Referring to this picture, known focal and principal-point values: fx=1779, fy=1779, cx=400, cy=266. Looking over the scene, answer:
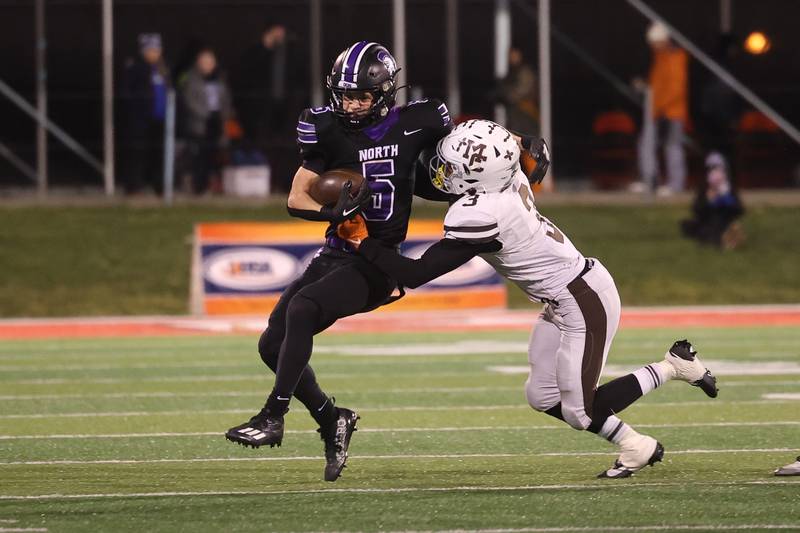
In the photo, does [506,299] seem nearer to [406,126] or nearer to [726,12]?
[726,12]

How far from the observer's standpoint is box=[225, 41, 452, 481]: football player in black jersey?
6461 mm

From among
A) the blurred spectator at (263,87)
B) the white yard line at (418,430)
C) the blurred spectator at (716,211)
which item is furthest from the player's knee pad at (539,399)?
the blurred spectator at (263,87)

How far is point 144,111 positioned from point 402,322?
186 inches

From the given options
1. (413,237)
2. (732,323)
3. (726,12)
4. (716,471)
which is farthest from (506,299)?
(716,471)

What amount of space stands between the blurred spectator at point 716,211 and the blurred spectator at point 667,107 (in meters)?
0.71

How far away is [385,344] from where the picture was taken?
12531 millimetres

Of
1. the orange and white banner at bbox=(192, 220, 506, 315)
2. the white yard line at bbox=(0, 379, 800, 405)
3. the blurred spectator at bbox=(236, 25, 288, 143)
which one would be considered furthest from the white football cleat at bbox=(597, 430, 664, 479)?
the blurred spectator at bbox=(236, 25, 288, 143)

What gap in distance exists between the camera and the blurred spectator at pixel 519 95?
17.8 metres

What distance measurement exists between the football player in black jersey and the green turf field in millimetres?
349

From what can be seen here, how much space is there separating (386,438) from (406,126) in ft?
5.97

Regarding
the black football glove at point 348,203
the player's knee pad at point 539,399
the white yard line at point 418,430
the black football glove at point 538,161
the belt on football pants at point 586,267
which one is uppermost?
the black football glove at point 538,161

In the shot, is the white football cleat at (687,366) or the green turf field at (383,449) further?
the white football cleat at (687,366)

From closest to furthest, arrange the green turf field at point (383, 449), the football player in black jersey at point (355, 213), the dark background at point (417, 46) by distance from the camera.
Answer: the green turf field at point (383, 449) < the football player in black jersey at point (355, 213) < the dark background at point (417, 46)

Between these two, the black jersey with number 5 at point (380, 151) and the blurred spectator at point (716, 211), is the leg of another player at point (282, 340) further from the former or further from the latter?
the blurred spectator at point (716, 211)
